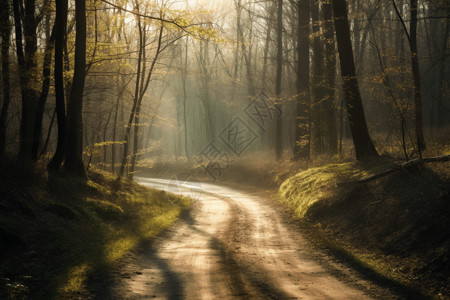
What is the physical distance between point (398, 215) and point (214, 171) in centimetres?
2922

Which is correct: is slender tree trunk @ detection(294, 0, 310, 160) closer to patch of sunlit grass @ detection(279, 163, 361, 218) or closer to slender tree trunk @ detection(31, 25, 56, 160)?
patch of sunlit grass @ detection(279, 163, 361, 218)

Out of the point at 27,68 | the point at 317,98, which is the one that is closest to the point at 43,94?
the point at 27,68

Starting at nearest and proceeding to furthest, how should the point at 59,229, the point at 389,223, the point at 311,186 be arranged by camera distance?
1. the point at 59,229
2. the point at 389,223
3. the point at 311,186

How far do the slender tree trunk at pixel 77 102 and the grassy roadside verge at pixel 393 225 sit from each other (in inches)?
337

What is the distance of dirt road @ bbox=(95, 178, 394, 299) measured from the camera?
21.1 feet

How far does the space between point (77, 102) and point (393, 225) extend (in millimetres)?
11081

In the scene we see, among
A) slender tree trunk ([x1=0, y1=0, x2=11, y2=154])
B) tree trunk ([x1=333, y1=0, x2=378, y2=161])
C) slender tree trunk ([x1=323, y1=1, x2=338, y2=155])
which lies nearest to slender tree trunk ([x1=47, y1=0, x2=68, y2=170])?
slender tree trunk ([x1=0, y1=0, x2=11, y2=154])

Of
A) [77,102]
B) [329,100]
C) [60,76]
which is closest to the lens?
[60,76]

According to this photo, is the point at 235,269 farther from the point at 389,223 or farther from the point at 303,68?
→ the point at 303,68

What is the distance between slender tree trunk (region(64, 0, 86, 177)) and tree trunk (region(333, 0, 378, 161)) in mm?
9496

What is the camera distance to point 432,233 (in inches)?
309

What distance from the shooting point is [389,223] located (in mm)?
9422

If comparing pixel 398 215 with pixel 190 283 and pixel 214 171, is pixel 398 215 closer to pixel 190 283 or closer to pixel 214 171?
pixel 190 283

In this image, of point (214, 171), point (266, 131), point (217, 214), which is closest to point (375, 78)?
point (217, 214)
